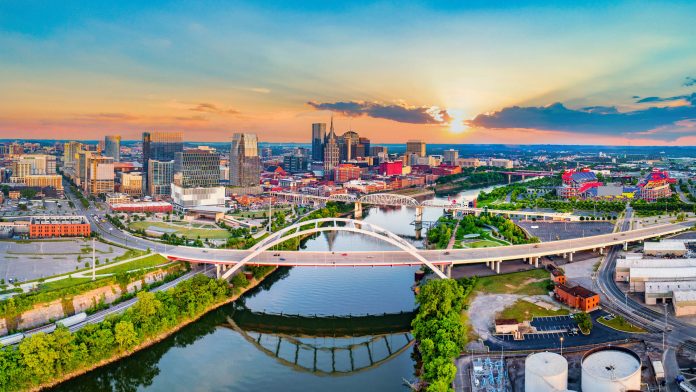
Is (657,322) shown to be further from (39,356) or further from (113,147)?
(113,147)

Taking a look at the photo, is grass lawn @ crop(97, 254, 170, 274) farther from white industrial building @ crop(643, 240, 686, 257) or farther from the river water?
white industrial building @ crop(643, 240, 686, 257)

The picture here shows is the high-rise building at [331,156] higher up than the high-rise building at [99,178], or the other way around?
the high-rise building at [331,156]

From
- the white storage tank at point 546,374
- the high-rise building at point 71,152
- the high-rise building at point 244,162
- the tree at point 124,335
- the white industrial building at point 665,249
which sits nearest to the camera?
the white storage tank at point 546,374

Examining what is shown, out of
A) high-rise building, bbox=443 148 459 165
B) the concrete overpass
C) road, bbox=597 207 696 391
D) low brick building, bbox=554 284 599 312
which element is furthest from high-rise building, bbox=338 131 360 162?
low brick building, bbox=554 284 599 312

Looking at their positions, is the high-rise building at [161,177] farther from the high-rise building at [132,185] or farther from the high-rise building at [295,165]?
the high-rise building at [295,165]

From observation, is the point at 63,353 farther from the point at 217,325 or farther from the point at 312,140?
the point at 312,140

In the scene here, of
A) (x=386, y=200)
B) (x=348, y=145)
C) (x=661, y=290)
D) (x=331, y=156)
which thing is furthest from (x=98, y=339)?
(x=348, y=145)

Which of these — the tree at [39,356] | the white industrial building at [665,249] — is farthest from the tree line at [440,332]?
the white industrial building at [665,249]

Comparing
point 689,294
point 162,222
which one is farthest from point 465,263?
point 162,222
